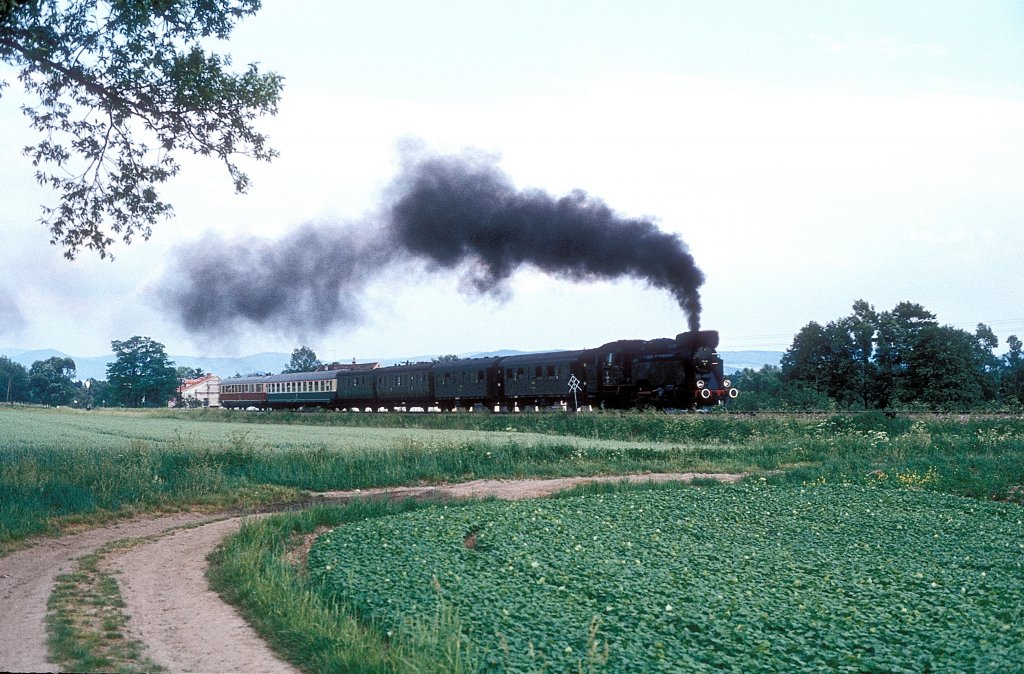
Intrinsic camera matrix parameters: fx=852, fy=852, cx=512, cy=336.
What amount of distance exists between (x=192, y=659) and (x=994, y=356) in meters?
86.7

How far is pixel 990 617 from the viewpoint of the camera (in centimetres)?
797

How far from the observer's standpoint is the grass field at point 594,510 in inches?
285

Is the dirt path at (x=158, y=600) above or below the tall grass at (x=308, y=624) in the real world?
below

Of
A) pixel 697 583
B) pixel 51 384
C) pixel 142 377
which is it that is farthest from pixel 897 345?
pixel 51 384

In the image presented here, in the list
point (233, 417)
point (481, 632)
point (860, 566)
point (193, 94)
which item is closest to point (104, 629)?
point (481, 632)

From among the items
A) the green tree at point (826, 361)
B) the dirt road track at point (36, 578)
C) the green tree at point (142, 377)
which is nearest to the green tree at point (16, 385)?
the green tree at point (142, 377)

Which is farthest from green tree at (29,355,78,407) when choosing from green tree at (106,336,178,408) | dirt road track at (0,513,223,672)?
dirt road track at (0,513,223,672)

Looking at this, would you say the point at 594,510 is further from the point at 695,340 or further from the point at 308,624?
the point at 695,340

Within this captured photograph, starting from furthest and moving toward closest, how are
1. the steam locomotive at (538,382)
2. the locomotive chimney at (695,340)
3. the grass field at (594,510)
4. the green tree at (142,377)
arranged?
the green tree at (142,377) < the steam locomotive at (538,382) < the locomotive chimney at (695,340) < the grass field at (594,510)

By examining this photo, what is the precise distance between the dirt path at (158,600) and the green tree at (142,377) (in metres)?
77.6

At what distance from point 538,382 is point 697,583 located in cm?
3485

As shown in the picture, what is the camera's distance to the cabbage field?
6.98 m

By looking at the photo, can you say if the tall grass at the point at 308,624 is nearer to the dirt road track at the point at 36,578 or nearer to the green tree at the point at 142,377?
the dirt road track at the point at 36,578

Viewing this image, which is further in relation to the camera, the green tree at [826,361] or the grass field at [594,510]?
the green tree at [826,361]
